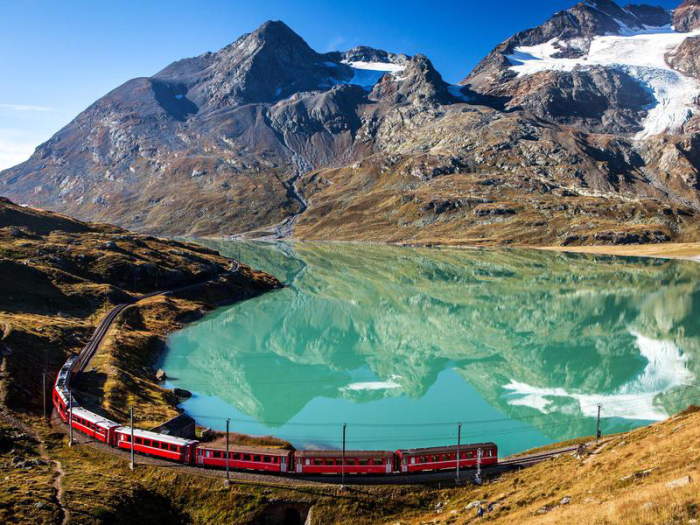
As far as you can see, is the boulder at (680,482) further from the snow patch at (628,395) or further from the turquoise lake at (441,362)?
the snow patch at (628,395)

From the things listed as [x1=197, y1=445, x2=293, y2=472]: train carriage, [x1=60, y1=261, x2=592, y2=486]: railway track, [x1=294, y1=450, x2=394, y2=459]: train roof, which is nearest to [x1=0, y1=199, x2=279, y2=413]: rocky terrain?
[x1=60, y1=261, x2=592, y2=486]: railway track

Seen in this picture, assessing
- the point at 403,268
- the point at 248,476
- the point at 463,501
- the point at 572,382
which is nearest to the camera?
the point at 463,501

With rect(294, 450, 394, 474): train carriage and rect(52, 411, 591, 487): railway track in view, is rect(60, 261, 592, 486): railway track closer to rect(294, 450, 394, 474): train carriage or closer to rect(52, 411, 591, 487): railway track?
rect(52, 411, 591, 487): railway track

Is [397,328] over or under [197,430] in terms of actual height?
over

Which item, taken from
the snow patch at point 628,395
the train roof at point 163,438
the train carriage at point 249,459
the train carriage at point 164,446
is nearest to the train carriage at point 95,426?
the train roof at point 163,438

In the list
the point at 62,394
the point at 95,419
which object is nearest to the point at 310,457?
the point at 95,419

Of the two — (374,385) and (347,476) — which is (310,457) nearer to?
(347,476)

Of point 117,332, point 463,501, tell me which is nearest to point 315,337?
point 117,332

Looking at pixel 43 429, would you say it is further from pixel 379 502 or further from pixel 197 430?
pixel 379 502
